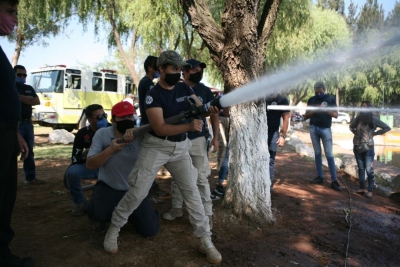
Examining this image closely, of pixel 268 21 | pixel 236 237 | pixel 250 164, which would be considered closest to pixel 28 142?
pixel 250 164

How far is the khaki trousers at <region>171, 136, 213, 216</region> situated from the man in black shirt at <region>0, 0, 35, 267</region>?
1696mm

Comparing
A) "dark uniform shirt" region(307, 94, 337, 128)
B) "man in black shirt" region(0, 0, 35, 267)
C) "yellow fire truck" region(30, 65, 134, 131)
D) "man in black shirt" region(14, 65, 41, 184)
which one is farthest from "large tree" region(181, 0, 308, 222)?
"yellow fire truck" region(30, 65, 134, 131)

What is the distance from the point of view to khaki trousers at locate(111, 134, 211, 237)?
3.00 m

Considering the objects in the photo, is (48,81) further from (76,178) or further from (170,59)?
(170,59)

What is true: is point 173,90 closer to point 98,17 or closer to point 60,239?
point 60,239

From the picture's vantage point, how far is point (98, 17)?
40.6 feet

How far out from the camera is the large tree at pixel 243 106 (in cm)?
378

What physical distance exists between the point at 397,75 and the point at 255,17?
23.4m

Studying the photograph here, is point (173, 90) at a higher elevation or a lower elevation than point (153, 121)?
higher

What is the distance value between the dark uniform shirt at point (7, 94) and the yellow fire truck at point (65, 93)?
Result: 1157 centimetres

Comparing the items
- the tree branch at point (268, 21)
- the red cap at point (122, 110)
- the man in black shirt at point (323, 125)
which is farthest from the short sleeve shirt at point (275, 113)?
the red cap at point (122, 110)

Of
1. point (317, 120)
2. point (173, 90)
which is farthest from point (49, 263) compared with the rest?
point (317, 120)

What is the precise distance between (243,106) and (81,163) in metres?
2.09

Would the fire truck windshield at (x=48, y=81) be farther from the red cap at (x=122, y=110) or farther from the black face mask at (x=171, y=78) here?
the black face mask at (x=171, y=78)
